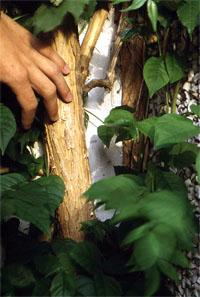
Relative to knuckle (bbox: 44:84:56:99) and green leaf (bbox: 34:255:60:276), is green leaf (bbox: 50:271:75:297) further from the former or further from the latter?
knuckle (bbox: 44:84:56:99)

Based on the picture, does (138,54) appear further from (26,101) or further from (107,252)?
(107,252)

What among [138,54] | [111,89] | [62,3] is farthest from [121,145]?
[62,3]

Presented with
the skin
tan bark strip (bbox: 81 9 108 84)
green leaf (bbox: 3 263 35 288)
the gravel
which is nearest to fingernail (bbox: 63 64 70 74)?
the skin

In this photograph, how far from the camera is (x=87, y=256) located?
31.3 inches

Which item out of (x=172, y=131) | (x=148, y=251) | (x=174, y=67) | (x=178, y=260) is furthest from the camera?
(x=174, y=67)

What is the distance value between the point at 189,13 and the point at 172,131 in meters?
0.32

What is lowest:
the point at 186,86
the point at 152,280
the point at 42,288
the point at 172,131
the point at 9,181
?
the point at 42,288

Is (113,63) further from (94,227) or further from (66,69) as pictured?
(94,227)

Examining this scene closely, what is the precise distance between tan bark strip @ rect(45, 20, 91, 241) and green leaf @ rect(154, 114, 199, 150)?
312 mm

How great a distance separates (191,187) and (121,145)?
379 mm

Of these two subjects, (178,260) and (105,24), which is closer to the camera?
(178,260)

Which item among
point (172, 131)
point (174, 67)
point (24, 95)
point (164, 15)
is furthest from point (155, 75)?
point (24, 95)

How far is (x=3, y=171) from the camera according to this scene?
102 centimetres

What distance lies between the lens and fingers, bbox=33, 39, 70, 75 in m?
0.89
